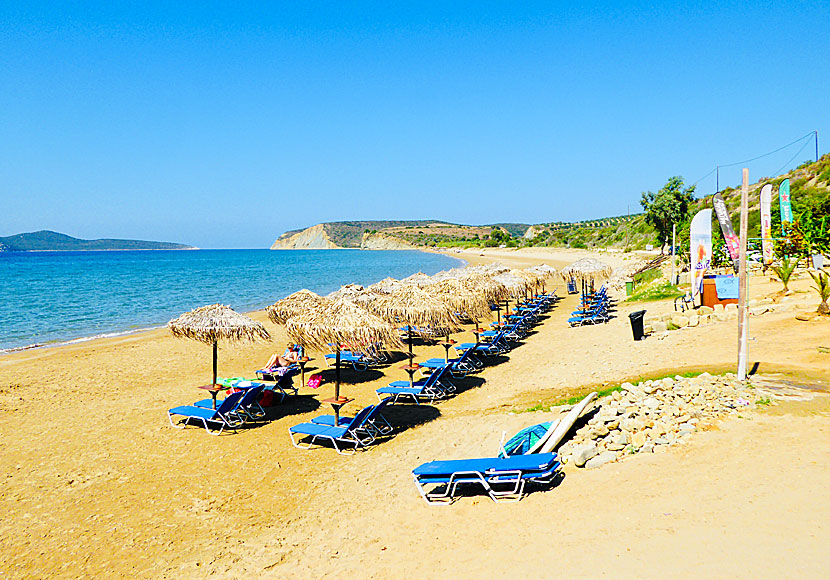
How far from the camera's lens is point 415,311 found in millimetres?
10672

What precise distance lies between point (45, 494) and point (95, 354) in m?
11.3

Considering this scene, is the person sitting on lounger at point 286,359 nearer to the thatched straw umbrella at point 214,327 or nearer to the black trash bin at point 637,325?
the thatched straw umbrella at point 214,327

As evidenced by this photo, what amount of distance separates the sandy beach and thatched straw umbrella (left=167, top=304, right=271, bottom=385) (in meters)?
1.59

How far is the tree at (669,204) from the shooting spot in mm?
39219

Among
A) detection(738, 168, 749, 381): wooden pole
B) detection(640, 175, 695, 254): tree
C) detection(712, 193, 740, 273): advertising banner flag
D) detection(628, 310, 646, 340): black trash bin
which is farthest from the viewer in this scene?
detection(640, 175, 695, 254): tree

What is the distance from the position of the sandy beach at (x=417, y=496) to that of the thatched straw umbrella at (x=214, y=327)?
159 centimetres

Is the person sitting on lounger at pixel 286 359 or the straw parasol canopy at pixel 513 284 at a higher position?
the straw parasol canopy at pixel 513 284

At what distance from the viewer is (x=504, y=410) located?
356 inches

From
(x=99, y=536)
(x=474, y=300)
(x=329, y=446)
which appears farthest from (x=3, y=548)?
(x=474, y=300)

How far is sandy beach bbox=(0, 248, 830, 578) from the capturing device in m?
4.21

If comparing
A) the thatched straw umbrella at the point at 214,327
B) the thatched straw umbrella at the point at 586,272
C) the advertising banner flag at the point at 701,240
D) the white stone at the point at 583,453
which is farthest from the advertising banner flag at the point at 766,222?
the thatched straw umbrella at the point at 214,327

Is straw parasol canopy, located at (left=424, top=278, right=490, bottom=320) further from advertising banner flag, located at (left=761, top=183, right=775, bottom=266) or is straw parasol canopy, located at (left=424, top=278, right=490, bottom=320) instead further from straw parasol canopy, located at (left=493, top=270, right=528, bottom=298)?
advertising banner flag, located at (left=761, top=183, right=775, bottom=266)

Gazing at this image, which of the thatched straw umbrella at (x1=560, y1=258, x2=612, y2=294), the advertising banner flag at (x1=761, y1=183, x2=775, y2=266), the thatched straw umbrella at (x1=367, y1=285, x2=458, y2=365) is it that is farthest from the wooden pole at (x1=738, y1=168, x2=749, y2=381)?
the thatched straw umbrella at (x1=560, y1=258, x2=612, y2=294)

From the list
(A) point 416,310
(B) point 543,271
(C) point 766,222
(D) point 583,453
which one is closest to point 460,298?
(A) point 416,310
